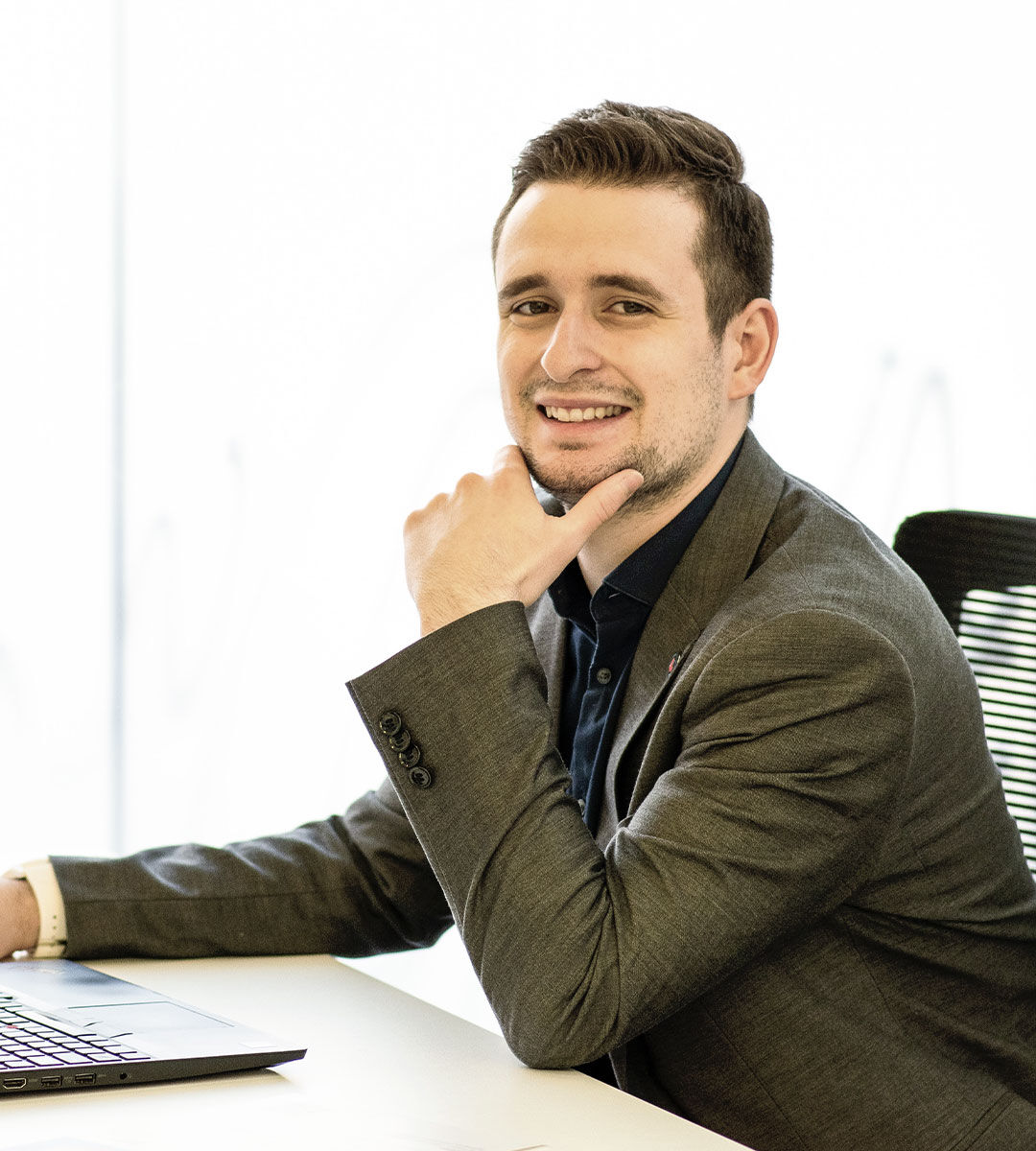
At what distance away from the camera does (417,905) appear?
54.7 inches

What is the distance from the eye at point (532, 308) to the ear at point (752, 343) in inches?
7.6

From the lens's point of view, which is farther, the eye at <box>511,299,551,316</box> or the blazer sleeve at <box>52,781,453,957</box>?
the eye at <box>511,299,551,316</box>

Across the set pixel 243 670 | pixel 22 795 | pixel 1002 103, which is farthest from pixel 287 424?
pixel 1002 103

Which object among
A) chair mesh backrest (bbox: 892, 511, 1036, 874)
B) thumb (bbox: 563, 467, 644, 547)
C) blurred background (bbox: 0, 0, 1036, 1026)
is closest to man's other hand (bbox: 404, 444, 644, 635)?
thumb (bbox: 563, 467, 644, 547)

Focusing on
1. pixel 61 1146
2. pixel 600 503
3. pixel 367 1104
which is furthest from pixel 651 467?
pixel 61 1146

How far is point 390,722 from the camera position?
1.09m

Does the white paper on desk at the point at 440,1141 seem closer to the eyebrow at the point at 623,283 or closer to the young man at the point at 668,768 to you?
the young man at the point at 668,768

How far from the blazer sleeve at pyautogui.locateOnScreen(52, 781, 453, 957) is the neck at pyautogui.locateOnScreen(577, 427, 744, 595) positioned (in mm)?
320

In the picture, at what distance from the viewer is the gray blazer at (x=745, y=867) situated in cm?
101

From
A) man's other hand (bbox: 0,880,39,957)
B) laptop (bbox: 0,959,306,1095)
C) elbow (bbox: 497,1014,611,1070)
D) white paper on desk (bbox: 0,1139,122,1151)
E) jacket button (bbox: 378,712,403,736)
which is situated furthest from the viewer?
man's other hand (bbox: 0,880,39,957)

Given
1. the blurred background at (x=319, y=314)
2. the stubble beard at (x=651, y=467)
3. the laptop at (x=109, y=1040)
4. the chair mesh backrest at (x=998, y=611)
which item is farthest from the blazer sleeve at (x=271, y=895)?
the blurred background at (x=319, y=314)

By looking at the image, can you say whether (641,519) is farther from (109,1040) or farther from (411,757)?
(109,1040)

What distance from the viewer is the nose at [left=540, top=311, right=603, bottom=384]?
131cm

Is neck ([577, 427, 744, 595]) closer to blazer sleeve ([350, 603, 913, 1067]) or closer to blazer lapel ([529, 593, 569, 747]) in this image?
blazer lapel ([529, 593, 569, 747])
